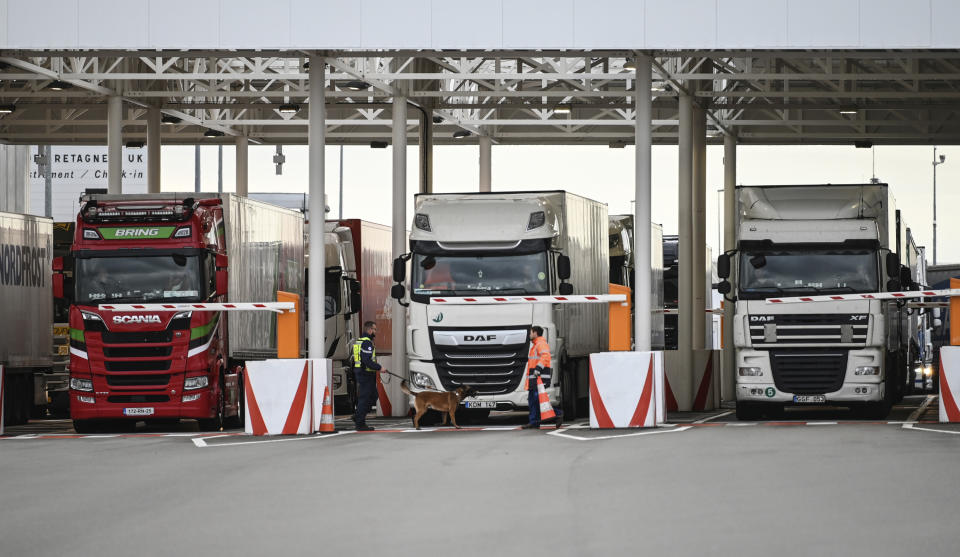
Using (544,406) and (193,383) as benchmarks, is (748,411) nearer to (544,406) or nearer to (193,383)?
(544,406)

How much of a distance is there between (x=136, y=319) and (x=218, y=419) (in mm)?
1979

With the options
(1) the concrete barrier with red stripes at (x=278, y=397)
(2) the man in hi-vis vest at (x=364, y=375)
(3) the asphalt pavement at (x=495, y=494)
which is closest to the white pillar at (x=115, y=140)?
(2) the man in hi-vis vest at (x=364, y=375)

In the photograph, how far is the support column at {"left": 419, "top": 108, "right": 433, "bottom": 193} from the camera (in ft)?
97.0

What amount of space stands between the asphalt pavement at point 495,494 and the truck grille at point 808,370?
2.47 meters

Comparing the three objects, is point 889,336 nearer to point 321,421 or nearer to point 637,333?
point 637,333

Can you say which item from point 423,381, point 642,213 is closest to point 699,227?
point 642,213

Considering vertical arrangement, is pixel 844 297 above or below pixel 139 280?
below

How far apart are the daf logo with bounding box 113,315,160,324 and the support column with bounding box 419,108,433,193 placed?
9.04 meters

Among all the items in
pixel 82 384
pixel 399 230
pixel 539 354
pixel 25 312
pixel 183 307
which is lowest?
pixel 82 384

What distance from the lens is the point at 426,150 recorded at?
2972cm

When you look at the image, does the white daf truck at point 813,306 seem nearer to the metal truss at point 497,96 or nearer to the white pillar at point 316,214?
the metal truss at point 497,96

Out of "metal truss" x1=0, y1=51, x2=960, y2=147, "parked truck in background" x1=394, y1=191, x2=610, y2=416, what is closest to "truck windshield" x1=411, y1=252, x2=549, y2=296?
"parked truck in background" x1=394, y1=191, x2=610, y2=416

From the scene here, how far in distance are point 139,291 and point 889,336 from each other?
431 inches

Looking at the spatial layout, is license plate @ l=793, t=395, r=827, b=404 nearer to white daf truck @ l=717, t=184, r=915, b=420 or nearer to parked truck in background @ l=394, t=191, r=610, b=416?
white daf truck @ l=717, t=184, r=915, b=420
